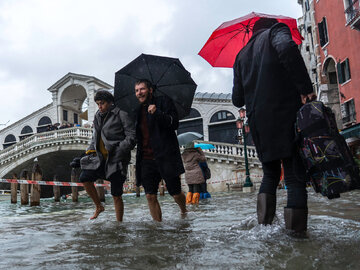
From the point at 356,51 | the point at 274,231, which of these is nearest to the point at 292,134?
the point at 274,231

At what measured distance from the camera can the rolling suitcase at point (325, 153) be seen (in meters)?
2.29

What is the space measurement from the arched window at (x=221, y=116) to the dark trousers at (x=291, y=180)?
26.1 metres

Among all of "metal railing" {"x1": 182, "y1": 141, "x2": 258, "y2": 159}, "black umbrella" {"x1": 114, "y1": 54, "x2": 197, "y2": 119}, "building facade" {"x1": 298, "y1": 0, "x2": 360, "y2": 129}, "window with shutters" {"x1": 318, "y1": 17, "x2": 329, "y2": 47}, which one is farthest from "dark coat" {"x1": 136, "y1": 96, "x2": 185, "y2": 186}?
"metal railing" {"x1": 182, "y1": 141, "x2": 258, "y2": 159}

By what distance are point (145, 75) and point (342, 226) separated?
2.49m

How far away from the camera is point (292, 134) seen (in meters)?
2.55

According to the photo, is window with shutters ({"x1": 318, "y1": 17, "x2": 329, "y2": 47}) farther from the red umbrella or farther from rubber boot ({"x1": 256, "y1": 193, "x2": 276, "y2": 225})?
rubber boot ({"x1": 256, "y1": 193, "x2": 276, "y2": 225})

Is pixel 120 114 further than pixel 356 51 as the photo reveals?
No

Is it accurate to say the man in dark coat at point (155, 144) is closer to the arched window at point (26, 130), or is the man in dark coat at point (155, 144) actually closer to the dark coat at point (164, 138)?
the dark coat at point (164, 138)

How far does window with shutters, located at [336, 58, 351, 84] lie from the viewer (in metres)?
14.6

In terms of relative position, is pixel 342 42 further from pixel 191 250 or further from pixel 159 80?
pixel 191 250

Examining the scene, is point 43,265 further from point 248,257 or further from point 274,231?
point 274,231

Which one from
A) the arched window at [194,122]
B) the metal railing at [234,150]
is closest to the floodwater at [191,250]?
the metal railing at [234,150]

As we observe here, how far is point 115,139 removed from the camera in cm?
393

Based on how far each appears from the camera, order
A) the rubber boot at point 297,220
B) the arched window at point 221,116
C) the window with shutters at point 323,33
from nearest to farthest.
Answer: the rubber boot at point 297,220, the window with shutters at point 323,33, the arched window at point 221,116
